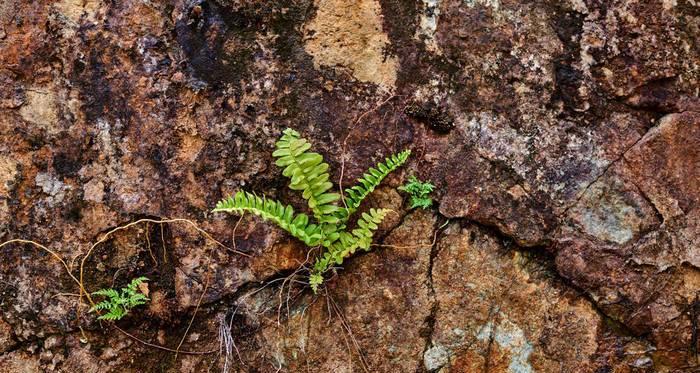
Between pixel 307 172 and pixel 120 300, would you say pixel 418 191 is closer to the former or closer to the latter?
pixel 307 172

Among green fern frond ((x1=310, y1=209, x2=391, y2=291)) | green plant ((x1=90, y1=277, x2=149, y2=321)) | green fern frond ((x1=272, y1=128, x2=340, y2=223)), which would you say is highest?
green fern frond ((x1=272, y1=128, x2=340, y2=223))

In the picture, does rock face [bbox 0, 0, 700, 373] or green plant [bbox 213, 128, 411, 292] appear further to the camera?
rock face [bbox 0, 0, 700, 373]

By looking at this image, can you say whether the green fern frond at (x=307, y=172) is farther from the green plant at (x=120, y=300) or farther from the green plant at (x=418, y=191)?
the green plant at (x=120, y=300)

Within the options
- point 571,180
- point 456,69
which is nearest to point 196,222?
point 456,69

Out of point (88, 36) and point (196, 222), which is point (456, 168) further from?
point (88, 36)

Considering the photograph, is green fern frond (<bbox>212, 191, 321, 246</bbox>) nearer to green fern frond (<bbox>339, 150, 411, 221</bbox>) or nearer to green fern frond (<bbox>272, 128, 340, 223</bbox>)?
green fern frond (<bbox>272, 128, 340, 223</bbox>)

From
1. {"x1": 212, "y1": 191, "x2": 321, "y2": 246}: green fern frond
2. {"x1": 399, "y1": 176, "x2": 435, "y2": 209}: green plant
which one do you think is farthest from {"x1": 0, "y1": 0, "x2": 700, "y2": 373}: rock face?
{"x1": 212, "y1": 191, "x2": 321, "y2": 246}: green fern frond

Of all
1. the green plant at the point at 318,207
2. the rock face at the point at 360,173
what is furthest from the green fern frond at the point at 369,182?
the rock face at the point at 360,173
